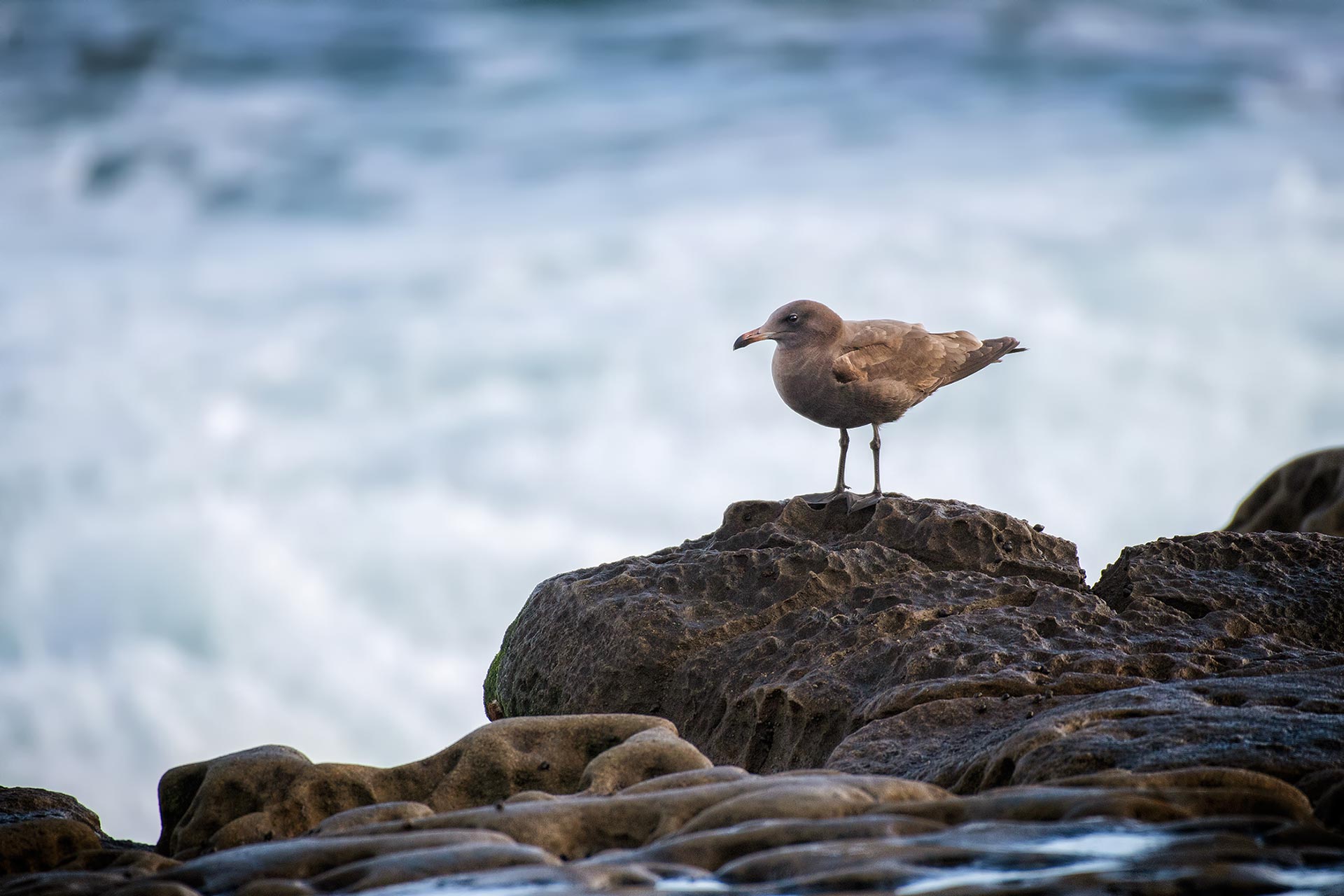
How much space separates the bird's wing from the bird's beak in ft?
1.87

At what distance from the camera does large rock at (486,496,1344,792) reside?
18.2ft

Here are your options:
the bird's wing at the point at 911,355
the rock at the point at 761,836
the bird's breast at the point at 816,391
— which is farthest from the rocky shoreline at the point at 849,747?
the bird's wing at the point at 911,355

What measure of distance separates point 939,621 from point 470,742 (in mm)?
2684

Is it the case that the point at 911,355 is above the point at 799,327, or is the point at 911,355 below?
Answer: below

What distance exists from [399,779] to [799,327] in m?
4.81

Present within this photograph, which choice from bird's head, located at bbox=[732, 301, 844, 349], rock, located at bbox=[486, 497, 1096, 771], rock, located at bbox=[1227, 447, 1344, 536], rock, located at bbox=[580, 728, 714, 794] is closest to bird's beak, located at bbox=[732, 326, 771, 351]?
bird's head, located at bbox=[732, 301, 844, 349]

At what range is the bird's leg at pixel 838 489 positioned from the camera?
28.3 ft

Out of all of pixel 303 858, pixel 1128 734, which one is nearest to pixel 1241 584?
pixel 1128 734

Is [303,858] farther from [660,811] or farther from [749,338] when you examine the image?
[749,338]

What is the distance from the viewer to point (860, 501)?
848 cm

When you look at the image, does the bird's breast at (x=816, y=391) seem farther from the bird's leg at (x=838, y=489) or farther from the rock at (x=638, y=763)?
the rock at (x=638, y=763)

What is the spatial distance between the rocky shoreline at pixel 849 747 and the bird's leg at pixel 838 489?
151mm

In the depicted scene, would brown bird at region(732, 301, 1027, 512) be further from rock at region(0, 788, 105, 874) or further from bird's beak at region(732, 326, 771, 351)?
rock at region(0, 788, 105, 874)

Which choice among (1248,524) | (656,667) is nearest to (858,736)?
(656,667)
